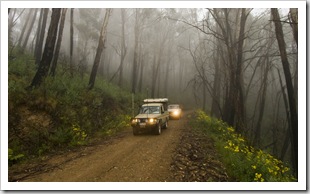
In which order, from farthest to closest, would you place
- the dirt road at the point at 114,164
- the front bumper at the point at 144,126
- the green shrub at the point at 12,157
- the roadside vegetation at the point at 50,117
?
the front bumper at the point at 144,126 → the roadside vegetation at the point at 50,117 → the green shrub at the point at 12,157 → the dirt road at the point at 114,164

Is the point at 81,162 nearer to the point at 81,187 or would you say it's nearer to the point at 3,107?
the point at 81,187

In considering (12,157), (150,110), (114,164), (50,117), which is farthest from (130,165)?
(150,110)

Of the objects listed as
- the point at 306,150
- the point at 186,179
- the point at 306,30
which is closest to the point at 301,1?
the point at 306,30

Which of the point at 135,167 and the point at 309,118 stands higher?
the point at 309,118

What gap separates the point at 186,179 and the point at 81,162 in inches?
139

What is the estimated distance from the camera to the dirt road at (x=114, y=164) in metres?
5.76

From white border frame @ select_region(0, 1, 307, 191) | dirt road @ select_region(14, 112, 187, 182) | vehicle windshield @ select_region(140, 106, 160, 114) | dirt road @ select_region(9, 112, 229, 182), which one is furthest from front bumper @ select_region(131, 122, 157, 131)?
white border frame @ select_region(0, 1, 307, 191)

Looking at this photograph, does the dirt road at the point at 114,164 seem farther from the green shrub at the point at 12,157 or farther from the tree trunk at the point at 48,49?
the tree trunk at the point at 48,49

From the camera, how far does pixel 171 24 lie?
3328cm

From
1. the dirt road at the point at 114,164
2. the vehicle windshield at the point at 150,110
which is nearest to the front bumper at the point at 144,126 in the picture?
the vehicle windshield at the point at 150,110

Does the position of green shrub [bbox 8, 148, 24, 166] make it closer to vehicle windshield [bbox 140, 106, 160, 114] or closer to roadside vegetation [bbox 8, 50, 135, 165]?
roadside vegetation [bbox 8, 50, 135, 165]

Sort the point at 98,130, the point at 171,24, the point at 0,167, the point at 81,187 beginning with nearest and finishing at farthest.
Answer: the point at 81,187 < the point at 0,167 < the point at 98,130 < the point at 171,24

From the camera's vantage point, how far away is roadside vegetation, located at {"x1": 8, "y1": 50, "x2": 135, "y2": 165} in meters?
8.14

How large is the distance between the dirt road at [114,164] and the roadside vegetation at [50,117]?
115cm
